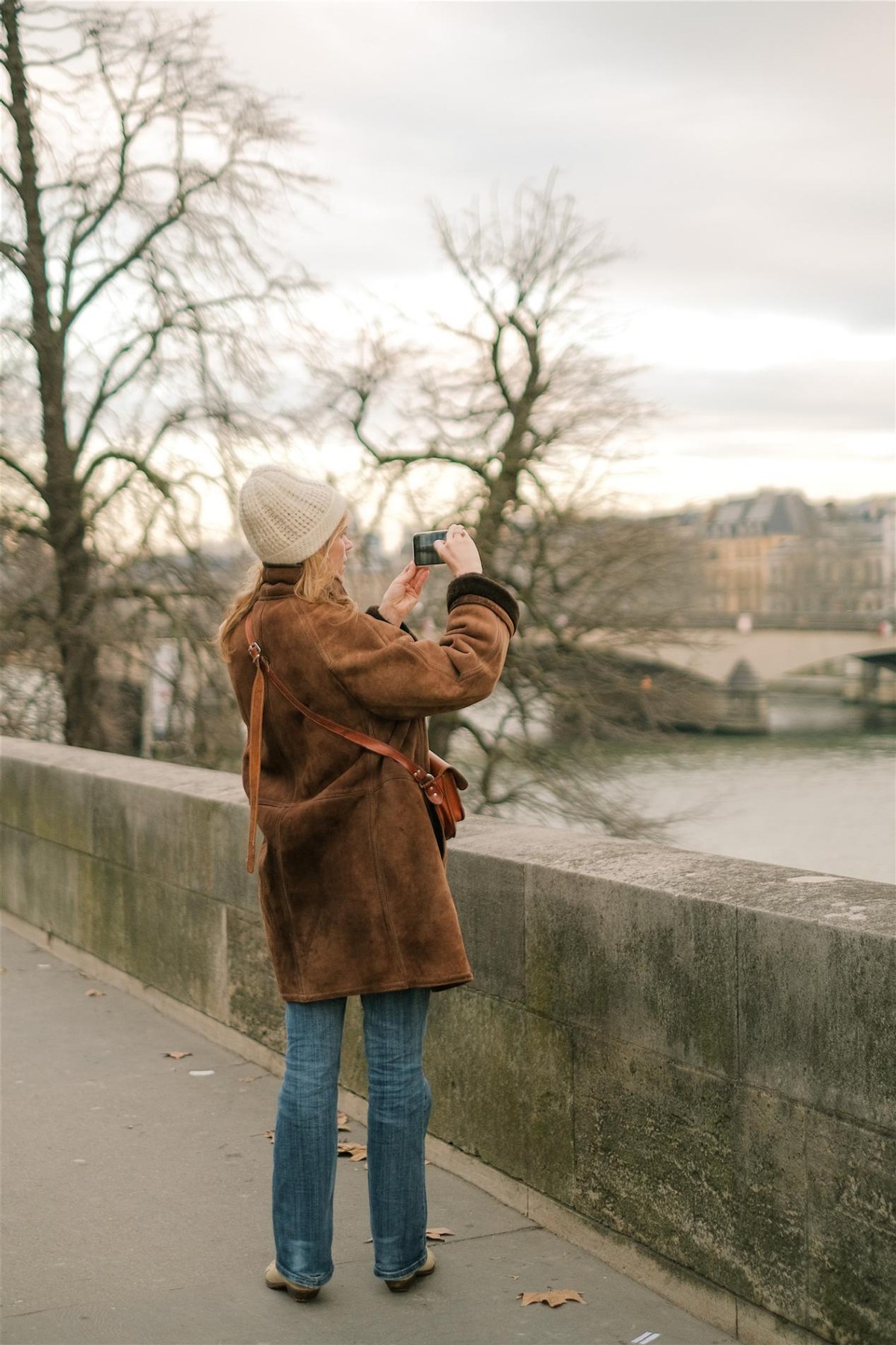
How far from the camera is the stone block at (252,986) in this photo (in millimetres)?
4566

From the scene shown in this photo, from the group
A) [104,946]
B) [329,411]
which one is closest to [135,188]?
[329,411]

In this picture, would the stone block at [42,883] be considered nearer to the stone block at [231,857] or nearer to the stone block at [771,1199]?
the stone block at [231,857]

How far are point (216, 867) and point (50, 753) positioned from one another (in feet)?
8.49

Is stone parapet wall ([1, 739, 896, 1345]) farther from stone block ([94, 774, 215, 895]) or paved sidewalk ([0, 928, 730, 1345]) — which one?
stone block ([94, 774, 215, 895])

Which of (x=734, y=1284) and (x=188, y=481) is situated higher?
(x=188, y=481)

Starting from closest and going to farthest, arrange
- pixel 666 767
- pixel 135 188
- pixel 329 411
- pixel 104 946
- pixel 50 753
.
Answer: pixel 104 946, pixel 50 753, pixel 135 188, pixel 329 411, pixel 666 767

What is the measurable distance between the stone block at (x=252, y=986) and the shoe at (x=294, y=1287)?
150 cm

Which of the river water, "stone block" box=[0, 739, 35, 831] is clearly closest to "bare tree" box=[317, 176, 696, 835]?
the river water

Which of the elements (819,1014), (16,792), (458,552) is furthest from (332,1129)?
(16,792)

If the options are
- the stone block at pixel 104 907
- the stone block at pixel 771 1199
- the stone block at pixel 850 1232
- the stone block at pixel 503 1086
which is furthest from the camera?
the stone block at pixel 104 907

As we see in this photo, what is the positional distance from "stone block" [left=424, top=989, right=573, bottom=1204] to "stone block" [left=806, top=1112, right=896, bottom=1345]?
2.45 feet

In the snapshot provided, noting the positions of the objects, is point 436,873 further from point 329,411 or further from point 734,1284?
point 329,411

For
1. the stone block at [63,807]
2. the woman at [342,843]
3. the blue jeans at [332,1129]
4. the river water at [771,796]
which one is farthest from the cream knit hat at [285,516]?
the river water at [771,796]

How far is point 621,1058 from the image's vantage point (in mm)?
3016
